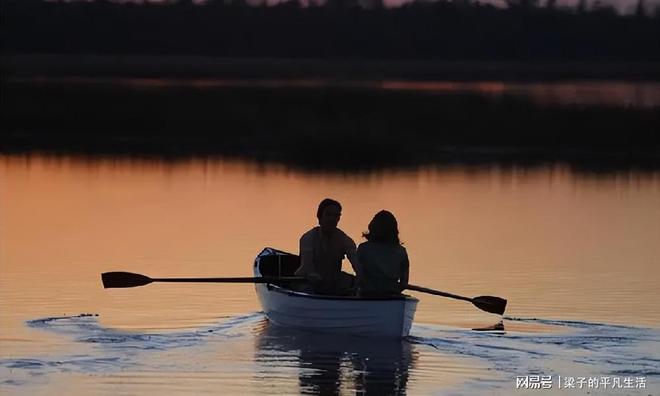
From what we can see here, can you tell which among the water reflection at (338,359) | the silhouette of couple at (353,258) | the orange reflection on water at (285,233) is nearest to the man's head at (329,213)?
the silhouette of couple at (353,258)

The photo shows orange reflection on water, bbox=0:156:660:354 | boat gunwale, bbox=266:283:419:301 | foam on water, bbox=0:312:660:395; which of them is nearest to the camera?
foam on water, bbox=0:312:660:395

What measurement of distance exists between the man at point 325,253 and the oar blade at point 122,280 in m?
1.58

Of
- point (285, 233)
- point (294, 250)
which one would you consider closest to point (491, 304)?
point (294, 250)

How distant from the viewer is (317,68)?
223ft

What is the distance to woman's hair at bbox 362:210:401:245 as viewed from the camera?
16.7 m

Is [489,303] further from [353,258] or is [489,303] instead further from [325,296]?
[325,296]

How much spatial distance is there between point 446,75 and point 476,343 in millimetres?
48163

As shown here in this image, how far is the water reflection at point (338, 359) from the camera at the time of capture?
596 inches

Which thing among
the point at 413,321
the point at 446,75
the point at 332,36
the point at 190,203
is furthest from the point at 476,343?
the point at 332,36

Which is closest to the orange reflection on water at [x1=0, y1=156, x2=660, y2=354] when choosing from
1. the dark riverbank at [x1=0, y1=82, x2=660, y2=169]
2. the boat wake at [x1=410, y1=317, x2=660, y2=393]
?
the boat wake at [x1=410, y1=317, x2=660, y2=393]

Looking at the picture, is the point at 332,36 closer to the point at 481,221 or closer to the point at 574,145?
the point at 574,145

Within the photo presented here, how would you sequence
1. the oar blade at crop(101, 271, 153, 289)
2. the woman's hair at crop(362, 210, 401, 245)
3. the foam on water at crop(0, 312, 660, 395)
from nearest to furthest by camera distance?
the foam on water at crop(0, 312, 660, 395) < the woman's hair at crop(362, 210, 401, 245) < the oar blade at crop(101, 271, 153, 289)

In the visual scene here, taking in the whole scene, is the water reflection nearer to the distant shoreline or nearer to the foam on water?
the foam on water

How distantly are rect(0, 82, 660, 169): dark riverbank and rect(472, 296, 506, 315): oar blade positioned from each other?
58.5 feet
